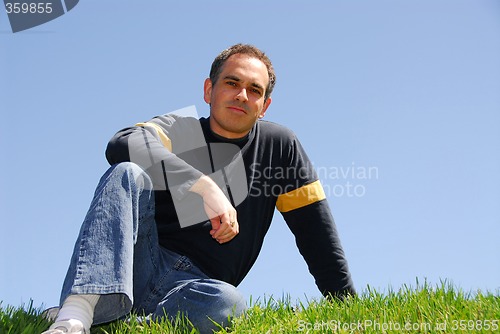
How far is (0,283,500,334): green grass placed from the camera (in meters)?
2.69

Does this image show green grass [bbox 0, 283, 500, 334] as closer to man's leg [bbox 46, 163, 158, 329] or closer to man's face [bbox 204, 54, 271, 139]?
man's leg [bbox 46, 163, 158, 329]

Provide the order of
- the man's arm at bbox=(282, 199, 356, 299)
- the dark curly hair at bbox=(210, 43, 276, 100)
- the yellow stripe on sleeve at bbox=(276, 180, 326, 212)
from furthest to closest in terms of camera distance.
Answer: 1. the dark curly hair at bbox=(210, 43, 276, 100)
2. the yellow stripe on sleeve at bbox=(276, 180, 326, 212)
3. the man's arm at bbox=(282, 199, 356, 299)

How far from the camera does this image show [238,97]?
3.79m

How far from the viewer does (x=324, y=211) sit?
392 centimetres

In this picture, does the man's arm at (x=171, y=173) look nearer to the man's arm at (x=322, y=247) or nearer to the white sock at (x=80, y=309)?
the white sock at (x=80, y=309)

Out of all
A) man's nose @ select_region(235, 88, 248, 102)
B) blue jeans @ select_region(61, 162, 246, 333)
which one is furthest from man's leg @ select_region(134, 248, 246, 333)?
man's nose @ select_region(235, 88, 248, 102)

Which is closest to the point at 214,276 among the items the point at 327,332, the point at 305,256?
the point at 305,256

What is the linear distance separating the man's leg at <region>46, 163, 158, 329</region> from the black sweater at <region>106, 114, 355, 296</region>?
454 millimetres

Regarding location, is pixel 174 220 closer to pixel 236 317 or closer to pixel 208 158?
pixel 208 158

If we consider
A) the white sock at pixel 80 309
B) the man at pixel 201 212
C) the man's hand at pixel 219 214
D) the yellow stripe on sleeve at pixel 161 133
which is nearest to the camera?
the white sock at pixel 80 309

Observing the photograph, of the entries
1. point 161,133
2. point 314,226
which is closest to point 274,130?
point 314,226

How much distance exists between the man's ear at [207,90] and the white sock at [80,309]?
1.91 metres

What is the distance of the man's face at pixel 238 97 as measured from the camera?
12.5 feet

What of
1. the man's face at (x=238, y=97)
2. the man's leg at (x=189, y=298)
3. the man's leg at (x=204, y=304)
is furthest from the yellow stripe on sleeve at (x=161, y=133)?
the man's leg at (x=204, y=304)
